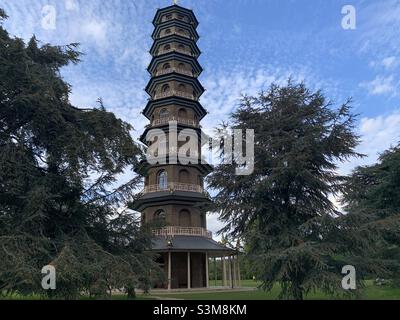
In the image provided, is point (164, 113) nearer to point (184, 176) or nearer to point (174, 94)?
point (174, 94)

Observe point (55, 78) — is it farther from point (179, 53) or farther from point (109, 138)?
point (179, 53)

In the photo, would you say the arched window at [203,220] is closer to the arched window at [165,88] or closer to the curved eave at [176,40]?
the arched window at [165,88]

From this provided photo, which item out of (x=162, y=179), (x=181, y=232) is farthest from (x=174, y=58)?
(x=181, y=232)

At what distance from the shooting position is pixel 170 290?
77.0 feet

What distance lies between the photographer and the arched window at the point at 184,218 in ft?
87.8

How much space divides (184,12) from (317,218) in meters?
26.1

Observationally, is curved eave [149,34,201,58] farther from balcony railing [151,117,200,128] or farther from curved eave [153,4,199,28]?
balcony railing [151,117,200,128]

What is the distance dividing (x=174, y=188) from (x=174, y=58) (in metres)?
11.1

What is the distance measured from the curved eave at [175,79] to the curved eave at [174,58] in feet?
5.22

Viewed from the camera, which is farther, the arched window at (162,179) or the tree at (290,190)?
the arched window at (162,179)

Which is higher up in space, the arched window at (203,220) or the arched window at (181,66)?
the arched window at (181,66)

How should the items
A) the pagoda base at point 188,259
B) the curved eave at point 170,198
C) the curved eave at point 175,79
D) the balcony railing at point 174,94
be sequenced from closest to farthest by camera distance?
the pagoda base at point 188,259 → the curved eave at point 170,198 → the balcony railing at point 174,94 → the curved eave at point 175,79

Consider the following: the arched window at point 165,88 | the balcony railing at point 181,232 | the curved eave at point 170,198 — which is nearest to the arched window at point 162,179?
the curved eave at point 170,198
